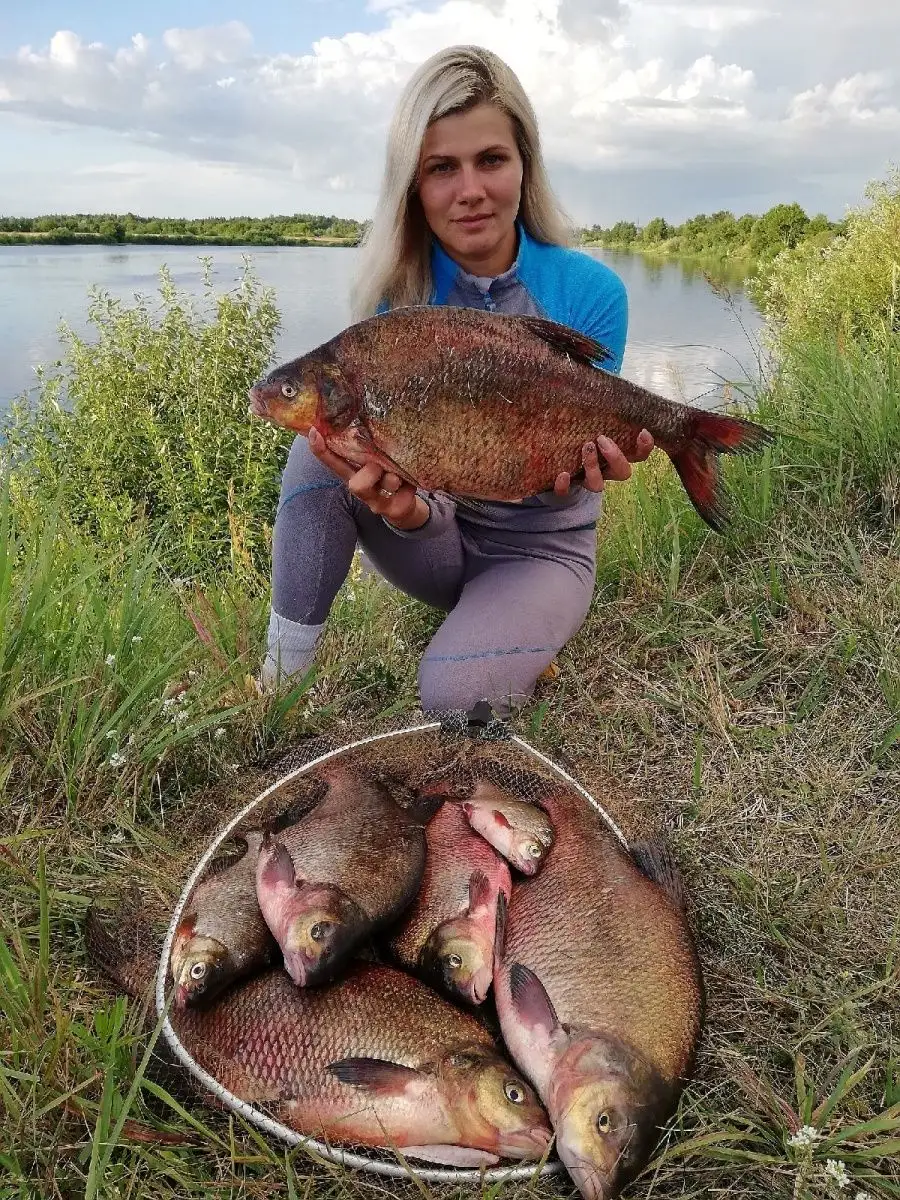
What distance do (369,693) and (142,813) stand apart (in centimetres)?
74

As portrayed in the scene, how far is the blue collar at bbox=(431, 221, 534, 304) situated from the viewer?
263 centimetres

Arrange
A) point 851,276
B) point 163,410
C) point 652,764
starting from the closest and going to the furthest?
point 652,764, point 851,276, point 163,410

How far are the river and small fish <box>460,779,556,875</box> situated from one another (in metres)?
1.78

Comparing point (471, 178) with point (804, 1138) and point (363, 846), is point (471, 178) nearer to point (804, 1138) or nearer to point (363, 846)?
point (363, 846)

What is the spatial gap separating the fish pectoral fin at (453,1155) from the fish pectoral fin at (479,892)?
1.14 feet

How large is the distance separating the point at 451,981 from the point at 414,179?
2.03m

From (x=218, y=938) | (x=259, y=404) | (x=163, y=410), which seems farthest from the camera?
(x=163, y=410)

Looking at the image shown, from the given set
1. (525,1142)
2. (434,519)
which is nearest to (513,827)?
(525,1142)

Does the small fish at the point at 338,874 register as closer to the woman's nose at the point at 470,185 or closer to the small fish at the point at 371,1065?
the small fish at the point at 371,1065

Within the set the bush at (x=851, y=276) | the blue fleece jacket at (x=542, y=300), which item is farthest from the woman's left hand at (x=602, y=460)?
the bush at (x=851, y=276)

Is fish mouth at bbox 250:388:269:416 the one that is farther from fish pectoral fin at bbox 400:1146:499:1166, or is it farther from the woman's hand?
fish pectoral fin at bbox 400:1146:499:1166

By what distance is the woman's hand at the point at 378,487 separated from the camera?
1887mm

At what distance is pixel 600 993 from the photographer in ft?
4.35

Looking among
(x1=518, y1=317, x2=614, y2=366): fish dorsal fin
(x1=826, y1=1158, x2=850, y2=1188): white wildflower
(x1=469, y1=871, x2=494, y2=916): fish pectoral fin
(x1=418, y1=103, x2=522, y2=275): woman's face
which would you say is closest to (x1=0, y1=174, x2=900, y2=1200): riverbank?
(x1=826, y1=1158, x2=850, y2=1188): white wildflower
